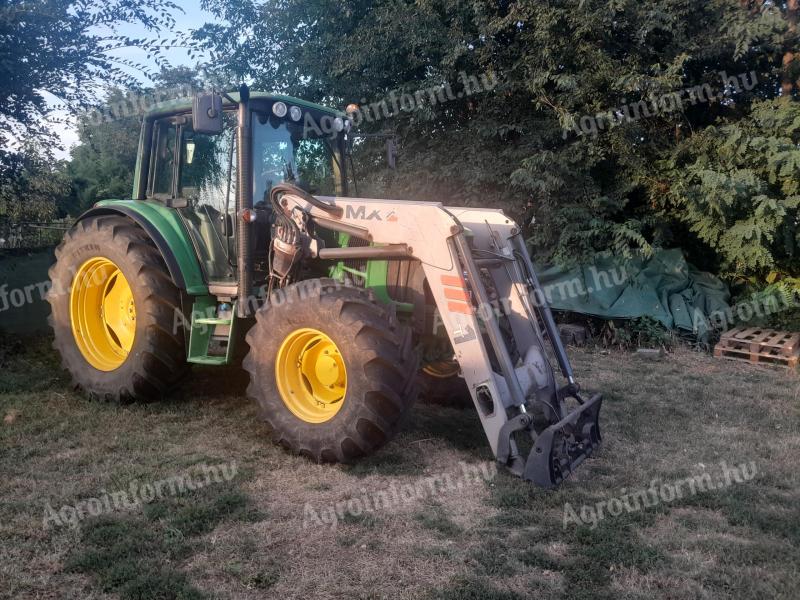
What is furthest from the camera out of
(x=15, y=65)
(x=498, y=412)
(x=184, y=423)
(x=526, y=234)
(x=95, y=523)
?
(x=526, y=234)

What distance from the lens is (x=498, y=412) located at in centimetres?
381

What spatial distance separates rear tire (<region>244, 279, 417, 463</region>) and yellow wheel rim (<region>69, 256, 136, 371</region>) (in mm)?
1891

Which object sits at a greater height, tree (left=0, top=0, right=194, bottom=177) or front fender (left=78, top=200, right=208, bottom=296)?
tree (left=0, top=0, right=194, bottom=177)

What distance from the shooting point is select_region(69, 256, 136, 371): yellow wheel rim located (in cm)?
557

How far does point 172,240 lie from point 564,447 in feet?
11.2

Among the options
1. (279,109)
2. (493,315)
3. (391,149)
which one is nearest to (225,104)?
(279,109)

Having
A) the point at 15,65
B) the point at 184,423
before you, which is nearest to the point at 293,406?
the point at 184,423

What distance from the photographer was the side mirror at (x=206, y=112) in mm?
4262

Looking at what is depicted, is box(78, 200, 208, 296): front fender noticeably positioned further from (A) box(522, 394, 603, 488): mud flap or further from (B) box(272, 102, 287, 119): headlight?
(A) box(522, 394, 603, 488): mud flap

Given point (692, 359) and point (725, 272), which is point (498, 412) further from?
point (725, 272)

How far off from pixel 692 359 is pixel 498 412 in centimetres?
493

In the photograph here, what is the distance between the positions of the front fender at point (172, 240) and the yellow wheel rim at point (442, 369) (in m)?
1.95

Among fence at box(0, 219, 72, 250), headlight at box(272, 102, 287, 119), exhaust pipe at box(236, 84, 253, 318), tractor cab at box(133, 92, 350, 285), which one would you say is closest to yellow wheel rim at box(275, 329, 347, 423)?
exhaust pipe at box(236, 84, 253, 318)

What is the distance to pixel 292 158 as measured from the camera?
517cm
